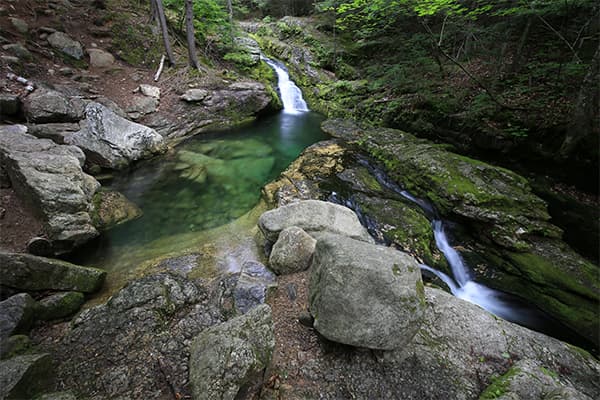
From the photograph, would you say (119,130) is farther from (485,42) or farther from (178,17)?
(485,42)

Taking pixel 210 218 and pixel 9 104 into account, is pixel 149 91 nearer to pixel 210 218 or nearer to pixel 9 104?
pixel 9 104

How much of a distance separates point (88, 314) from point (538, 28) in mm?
14222

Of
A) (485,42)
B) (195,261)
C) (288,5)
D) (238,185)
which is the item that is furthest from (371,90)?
(288,5)

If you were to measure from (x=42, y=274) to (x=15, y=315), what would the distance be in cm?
68

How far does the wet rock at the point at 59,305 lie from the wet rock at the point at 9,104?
247 inches

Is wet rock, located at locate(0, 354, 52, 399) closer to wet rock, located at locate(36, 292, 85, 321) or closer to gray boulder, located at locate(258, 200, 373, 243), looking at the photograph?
wet rock, located at locate(36, 292, 85, 321)

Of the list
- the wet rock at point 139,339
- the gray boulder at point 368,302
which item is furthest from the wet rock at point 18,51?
the gray boulder at point 368,302

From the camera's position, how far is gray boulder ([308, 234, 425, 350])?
2.58 m

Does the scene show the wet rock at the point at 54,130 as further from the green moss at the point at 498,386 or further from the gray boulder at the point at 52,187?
the green moss at the point at 498,386

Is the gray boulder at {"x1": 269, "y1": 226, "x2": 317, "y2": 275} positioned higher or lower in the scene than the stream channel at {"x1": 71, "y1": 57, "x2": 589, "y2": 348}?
higher

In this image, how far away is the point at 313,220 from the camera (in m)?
4.63

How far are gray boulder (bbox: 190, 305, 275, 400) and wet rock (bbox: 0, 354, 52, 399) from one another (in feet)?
4.34

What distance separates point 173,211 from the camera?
623 cm

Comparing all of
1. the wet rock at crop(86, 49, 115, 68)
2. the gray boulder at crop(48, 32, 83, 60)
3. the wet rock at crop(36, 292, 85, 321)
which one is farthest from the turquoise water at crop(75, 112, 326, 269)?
the gray boulder at crop(48, 32, 83, 60)
